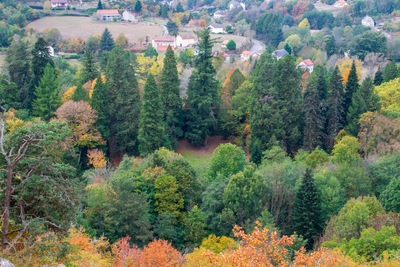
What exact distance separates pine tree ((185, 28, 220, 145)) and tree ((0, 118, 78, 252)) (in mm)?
27918

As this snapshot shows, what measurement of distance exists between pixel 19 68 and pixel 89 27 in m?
57.4

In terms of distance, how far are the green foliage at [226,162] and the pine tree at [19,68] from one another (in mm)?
22976

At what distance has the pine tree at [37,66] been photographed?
44.2 m

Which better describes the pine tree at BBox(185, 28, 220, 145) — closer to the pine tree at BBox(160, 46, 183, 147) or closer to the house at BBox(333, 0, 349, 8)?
the pine tree at BBox(160, 46, 183, 147)

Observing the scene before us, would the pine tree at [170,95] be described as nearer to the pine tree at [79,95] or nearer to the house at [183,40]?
the pine tree at [79,95]

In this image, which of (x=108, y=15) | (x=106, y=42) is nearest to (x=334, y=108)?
(x=106, y=42)

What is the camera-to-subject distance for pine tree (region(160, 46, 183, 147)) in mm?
42594

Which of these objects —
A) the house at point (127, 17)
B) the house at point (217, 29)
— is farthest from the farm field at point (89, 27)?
the house at point (217, 29)

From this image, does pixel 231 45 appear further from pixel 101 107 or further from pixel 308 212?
pixel 308 212

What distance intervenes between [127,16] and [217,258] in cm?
10504

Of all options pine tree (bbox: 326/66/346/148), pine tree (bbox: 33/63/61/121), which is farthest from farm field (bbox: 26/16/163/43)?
pine tree (bbox: 326/66/346/148)

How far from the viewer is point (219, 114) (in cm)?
4491

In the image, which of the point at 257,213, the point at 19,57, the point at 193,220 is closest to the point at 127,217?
the point at 193,220

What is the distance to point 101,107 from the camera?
41.1 meters
